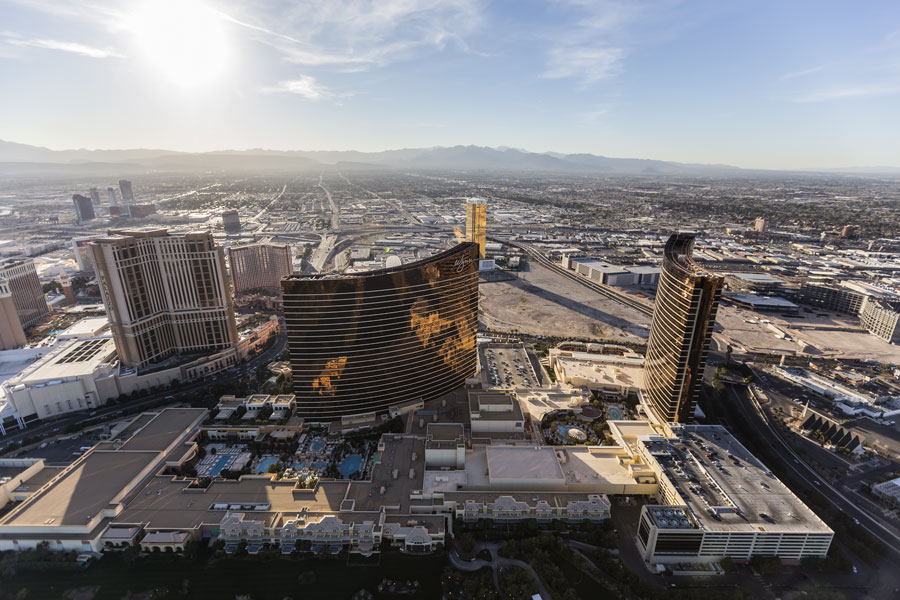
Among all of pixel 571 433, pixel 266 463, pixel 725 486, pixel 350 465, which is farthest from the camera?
pixel 571 433

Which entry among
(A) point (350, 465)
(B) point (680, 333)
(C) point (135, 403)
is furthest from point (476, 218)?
(C) point (135, 403)

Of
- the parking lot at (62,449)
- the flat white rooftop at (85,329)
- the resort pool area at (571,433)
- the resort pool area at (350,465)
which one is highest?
the flat white rooftop at (85,329)

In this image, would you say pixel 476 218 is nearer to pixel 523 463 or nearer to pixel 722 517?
pixel 523 463

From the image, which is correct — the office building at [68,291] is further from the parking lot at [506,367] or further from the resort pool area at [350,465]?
the parking lot at [506,367]

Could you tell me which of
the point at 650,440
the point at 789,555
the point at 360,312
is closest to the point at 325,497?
the point at 360,312

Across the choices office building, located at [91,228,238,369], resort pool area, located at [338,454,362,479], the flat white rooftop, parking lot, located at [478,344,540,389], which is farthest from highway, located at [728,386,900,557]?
the flat white rooftop

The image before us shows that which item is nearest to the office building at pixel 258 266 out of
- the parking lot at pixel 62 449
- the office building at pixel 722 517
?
the parking lot at pixel 62 449
